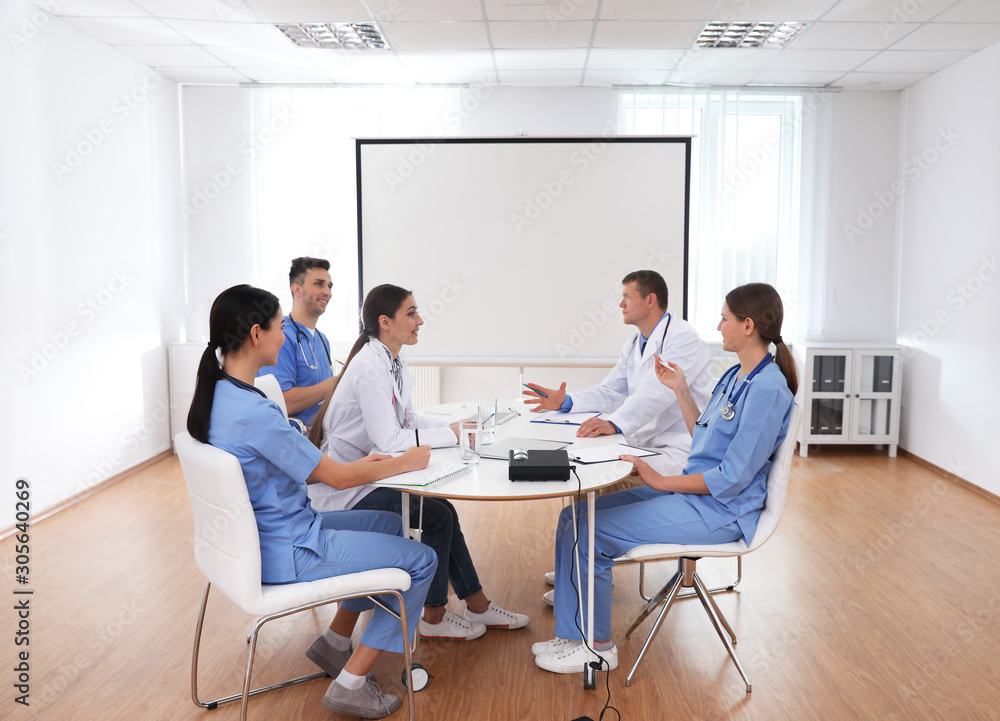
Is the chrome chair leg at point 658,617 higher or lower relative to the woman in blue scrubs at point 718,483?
lower

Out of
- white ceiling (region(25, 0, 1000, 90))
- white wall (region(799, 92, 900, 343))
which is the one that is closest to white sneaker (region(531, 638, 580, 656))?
white ceiling (region(25, 0, 1000, 90))

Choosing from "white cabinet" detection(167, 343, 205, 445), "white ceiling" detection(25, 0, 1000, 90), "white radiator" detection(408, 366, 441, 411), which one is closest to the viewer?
"white ceiling" detection(25, 0, 1000, 90)

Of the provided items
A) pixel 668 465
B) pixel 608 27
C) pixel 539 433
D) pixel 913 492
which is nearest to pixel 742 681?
pixel 668 465

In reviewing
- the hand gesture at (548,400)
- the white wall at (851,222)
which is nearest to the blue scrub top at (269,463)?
the hand gesture at (548,400)

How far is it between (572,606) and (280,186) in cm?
429

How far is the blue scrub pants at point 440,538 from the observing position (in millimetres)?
2426

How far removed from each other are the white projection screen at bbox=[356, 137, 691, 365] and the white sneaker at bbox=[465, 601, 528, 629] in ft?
8.31

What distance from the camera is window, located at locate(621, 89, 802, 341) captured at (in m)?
5.32

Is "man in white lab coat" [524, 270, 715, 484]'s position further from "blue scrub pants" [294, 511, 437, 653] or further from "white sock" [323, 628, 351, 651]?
"white sock" [323, 628, 351, 651]

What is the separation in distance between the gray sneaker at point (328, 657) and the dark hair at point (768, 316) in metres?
1.68

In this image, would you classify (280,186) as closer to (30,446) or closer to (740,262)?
(30,446)

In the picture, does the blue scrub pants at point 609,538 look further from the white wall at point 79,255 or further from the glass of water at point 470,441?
the white wall at point 79,255

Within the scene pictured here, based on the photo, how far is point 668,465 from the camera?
8.65ft

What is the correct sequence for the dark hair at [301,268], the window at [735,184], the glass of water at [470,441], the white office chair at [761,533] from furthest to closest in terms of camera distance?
the window at [735,184], the dark hair at [301,268], the glass of water at [470,441], the white office chair at [761,533]
